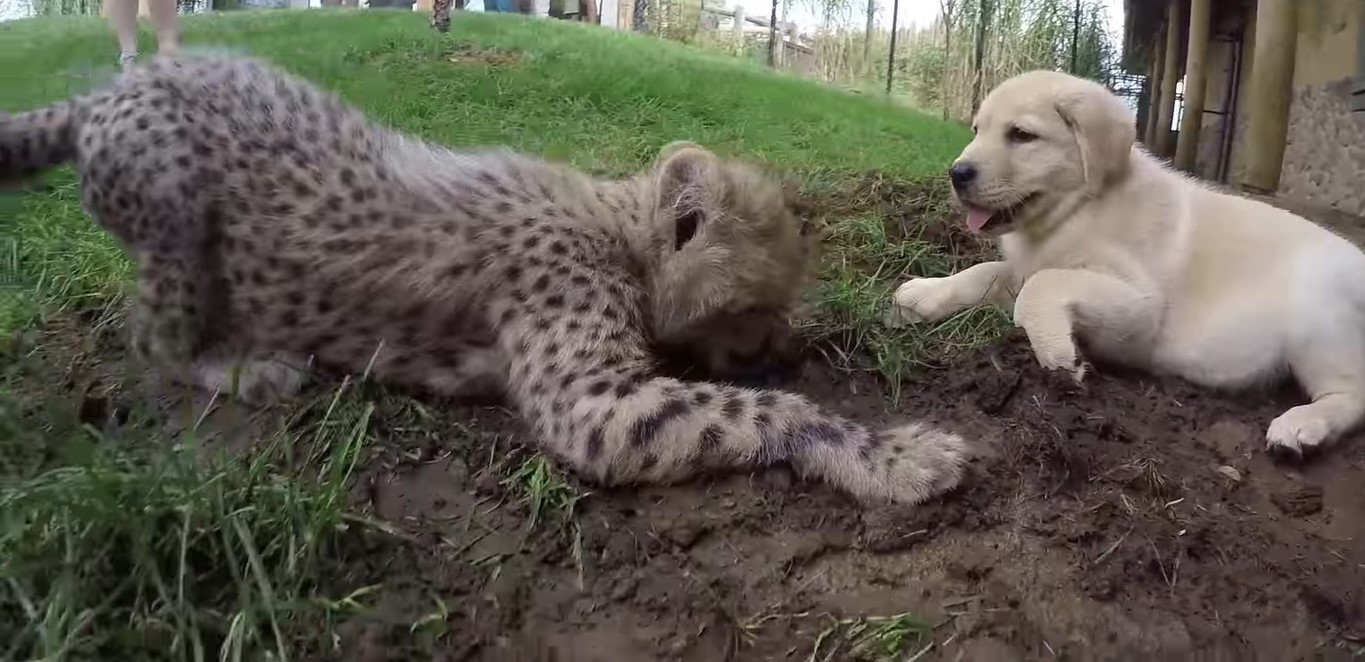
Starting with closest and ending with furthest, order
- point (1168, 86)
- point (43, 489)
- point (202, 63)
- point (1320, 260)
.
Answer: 1. point (43, 489)
2. point (1320, 260)
3. point (202, 63)
4. point (1168, 86)

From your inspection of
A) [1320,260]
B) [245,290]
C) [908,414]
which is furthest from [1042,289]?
[245,290]

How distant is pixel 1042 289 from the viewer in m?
2.24

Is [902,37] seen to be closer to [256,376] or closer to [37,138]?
[256,376]

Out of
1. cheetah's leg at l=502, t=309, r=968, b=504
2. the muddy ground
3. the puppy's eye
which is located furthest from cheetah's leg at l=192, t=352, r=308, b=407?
the puppy's eye

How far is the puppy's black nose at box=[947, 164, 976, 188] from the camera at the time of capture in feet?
7.57

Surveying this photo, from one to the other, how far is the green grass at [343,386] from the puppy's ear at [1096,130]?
17.2 inches

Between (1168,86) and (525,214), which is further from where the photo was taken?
(1168,86)

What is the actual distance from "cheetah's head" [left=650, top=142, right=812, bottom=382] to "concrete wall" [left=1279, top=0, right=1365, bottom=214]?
A: 2.16 meters

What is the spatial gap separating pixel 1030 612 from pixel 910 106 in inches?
73.3

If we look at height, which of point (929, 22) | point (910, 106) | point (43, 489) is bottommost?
point (43, 489)

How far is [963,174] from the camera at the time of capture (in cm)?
231

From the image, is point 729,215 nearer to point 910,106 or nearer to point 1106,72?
point 910,106

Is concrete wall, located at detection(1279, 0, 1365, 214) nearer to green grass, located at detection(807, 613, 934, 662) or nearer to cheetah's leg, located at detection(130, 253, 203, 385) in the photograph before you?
green grass, located at detection(807, 613, 934, 662)

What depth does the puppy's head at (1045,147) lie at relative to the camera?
2.28m
